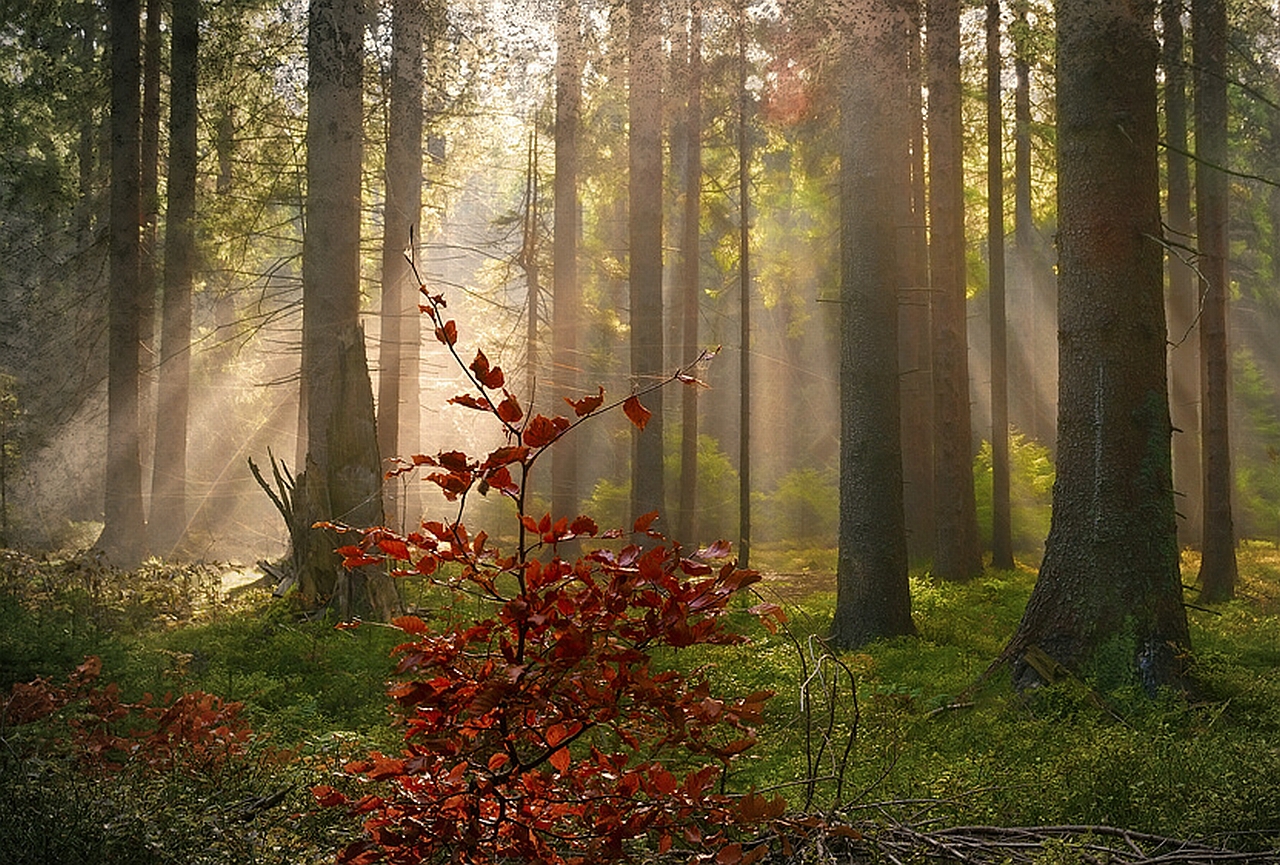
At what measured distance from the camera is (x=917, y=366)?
56.6 ft

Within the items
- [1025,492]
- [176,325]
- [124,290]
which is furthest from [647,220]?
[1025,492]

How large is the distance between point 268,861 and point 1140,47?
7.38m

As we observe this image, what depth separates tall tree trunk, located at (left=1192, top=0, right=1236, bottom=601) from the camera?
13.2 metres

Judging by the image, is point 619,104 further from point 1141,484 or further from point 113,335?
point 1141,484

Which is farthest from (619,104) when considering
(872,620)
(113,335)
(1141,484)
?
(1141,484)

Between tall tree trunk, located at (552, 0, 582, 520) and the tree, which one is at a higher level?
tall tree trunk, located at (552, 0, 582, 520)

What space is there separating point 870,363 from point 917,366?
25.0ft

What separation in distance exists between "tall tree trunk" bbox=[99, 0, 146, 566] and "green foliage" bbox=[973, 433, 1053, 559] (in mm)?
15228

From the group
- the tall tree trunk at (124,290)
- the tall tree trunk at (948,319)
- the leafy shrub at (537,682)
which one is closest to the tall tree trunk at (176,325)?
the tall tree trunk at (124,290)

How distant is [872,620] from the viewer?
388 inches

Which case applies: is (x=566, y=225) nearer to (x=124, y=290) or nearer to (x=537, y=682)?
(x=124, y=290)

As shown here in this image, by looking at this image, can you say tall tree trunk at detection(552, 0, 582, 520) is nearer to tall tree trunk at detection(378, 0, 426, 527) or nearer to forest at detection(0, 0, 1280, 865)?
forest at detection(0, 0, 1280, 865)

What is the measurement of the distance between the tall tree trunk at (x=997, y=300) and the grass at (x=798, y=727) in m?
4.84

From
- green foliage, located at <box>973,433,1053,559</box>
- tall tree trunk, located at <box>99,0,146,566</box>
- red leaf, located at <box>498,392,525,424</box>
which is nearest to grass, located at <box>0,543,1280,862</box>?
red leaf, located at <box>498,392,525,424</box>
